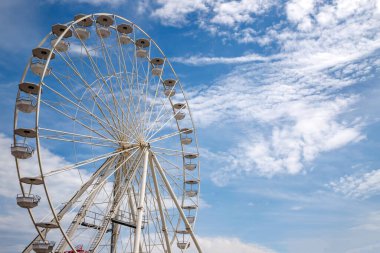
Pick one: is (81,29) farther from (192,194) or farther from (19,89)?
(192,194)

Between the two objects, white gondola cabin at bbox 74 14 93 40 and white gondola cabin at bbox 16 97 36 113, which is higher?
white gondola cabin at bbox 74 14 93 40

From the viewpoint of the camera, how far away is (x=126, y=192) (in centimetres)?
2697

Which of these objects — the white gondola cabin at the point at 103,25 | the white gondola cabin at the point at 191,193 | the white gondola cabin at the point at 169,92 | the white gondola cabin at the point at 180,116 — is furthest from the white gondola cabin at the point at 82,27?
the white gondola cabin at the point at 191,193

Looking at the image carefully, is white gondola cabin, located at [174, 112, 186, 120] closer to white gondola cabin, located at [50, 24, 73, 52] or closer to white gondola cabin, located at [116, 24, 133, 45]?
white gondola cabin, located at [116, 24, 133, 45]

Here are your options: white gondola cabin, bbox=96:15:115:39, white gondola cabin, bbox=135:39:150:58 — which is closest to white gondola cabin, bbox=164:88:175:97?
white gondola cabin, bbox=135:39:150:58

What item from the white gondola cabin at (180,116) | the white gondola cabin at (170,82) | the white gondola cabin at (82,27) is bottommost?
the white gondola cabin at (180,116)

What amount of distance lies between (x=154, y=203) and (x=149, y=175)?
5.64 feet

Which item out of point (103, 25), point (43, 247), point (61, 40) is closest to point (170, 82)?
point (103, 25)

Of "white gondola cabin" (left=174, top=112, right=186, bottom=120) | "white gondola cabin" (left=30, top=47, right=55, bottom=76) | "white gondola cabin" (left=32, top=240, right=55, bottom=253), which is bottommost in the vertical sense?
"white gondola cabin" (left=32, top=240, right=55, bottom=253)

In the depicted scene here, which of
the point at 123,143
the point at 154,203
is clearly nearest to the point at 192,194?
the point at 154,203

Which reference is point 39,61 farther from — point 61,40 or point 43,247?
point 43,247

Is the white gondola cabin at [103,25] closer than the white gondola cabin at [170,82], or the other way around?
the white gondola cabin at [103,25]

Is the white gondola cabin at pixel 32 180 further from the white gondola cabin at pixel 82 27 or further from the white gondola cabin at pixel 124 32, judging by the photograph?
the white gondola cabin at pixel 124 32

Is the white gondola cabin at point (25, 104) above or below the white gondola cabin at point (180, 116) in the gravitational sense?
below
